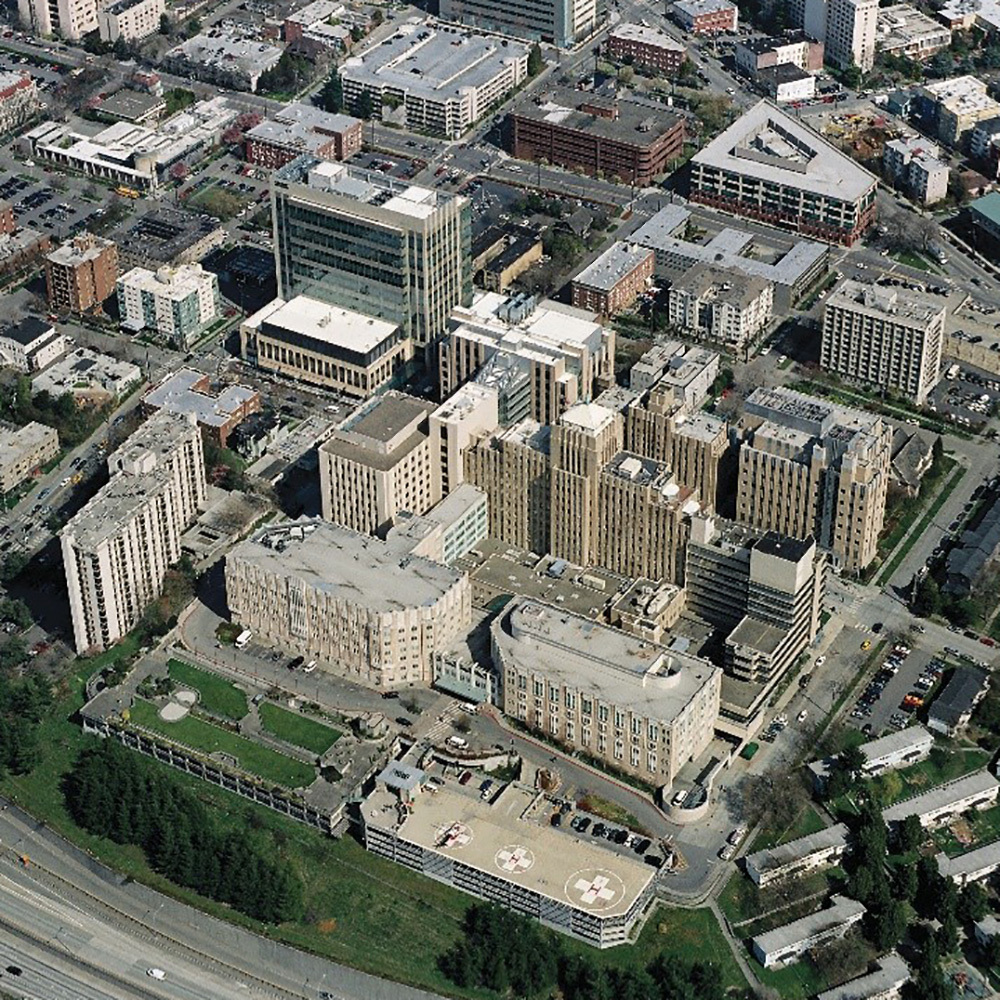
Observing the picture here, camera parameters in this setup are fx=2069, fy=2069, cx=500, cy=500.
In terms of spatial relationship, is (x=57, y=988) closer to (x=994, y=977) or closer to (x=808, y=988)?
(x=808, y=988)

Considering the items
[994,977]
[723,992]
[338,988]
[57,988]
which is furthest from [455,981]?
[994,977]

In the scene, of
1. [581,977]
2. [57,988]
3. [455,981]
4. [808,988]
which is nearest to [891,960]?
[808,988]

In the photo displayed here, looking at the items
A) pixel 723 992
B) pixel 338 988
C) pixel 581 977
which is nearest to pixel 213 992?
pixel 338 988

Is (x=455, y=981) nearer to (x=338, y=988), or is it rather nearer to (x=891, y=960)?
(x=338, y=988)

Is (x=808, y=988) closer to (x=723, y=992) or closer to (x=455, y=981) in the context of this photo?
(x=723, y=992)
